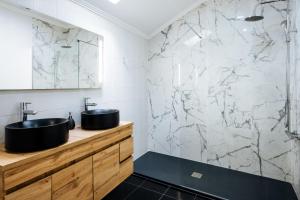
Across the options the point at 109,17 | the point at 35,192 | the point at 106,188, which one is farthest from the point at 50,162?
the point at 109,17

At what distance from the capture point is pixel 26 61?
1.56 meters

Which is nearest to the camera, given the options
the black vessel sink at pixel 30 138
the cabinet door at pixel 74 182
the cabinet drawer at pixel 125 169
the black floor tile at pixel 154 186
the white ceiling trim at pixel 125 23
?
the black vessel sink at pixel 30 138

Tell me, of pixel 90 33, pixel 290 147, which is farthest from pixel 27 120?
pixel 290 147

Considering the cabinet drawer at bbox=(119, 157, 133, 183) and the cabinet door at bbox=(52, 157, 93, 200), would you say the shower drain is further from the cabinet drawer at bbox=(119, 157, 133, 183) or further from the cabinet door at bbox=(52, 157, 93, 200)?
the cabinet door at bbox=(52, 157, 93, 200)

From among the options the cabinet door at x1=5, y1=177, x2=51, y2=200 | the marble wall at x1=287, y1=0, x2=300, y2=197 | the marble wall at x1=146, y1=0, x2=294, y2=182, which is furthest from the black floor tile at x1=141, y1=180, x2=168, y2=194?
the marble wall at x1=287, y1=0, x2=300, y2=197

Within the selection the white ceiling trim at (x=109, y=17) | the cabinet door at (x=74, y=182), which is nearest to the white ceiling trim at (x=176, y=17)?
the white ceiling trim at (x=109, y=17)

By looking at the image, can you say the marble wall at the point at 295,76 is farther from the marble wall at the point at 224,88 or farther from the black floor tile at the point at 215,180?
the black floor tile at the point at 215,180

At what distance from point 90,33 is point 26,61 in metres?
0.79

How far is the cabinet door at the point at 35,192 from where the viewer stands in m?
1.06

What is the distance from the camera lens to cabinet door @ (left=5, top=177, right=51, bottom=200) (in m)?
1.06

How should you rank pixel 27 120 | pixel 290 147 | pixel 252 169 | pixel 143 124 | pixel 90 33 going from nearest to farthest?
pixel 27 120 < pixel 90 33 < pixel 290 147 < pixel 252 169 < pixel 143 124

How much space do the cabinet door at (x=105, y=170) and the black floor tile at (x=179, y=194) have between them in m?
0.68

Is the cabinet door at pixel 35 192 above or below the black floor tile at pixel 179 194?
above

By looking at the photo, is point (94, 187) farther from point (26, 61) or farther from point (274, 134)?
point (274, 134)
